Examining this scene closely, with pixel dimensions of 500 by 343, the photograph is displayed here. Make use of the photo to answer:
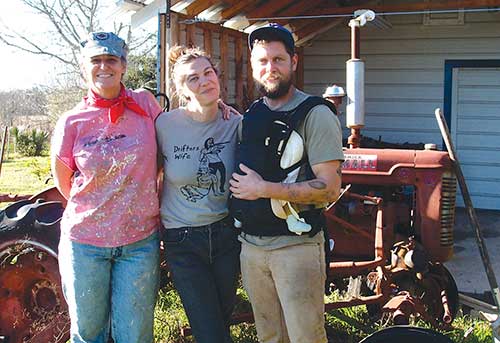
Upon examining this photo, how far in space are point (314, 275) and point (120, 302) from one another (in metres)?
0.92

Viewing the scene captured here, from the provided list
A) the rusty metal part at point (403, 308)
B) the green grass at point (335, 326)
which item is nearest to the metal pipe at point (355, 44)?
the green grass at point (335, 326)

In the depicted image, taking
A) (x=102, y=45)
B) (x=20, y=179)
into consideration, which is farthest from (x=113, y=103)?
(x=20, y=179)

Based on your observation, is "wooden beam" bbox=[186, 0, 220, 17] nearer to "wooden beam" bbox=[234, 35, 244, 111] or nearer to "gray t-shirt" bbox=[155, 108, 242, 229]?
"wooden beam" bbox=[234, 35, 244, 111]

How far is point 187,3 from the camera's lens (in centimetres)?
648

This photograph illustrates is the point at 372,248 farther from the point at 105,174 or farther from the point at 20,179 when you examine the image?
the point at 20,179

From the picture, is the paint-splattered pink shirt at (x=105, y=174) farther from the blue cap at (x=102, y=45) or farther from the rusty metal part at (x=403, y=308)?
the rusty metal part at (x=403, y=308)

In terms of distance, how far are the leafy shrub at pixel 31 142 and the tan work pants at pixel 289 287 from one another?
17.1 metres

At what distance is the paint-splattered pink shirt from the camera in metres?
2.80

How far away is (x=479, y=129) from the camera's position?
8.94 metres

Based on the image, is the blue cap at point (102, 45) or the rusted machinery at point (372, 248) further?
the rusted machinery at point (372, 248)

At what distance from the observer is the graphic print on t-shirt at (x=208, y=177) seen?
2.83 meters

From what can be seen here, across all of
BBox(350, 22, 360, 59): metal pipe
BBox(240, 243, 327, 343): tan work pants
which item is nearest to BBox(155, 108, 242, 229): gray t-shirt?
BBox(240, 243, 327, 343): tan work pants

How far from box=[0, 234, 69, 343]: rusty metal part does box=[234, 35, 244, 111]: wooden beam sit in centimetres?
430

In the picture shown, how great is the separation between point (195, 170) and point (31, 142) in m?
17.1
